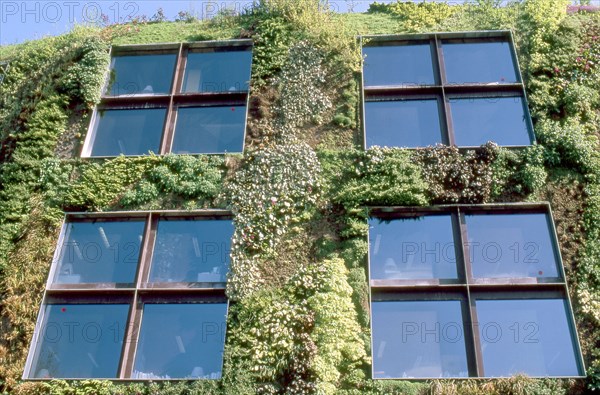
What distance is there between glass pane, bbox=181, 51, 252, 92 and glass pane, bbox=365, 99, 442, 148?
3112 mm

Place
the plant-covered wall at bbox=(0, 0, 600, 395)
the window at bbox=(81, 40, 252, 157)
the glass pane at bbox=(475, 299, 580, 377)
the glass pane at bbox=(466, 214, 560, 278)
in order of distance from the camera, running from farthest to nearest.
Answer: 1. the window at bbox=(81, 40, 252, 157)
2. the glass pane at bbox=(466, 214, 560, 278)
3. the plant-covered wall at bbox=(0, 0, 600, 395)
4. the glass pane at bbox=(475, 299, 580, 377)

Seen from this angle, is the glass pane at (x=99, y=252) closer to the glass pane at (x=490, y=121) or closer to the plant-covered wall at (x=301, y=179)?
the plant-covered wall at (x=301, y=179)

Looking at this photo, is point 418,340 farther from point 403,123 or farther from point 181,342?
point 403,123

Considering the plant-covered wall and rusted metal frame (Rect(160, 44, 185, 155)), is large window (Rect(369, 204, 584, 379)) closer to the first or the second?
the plant-covered wall

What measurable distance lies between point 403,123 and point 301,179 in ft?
8.81

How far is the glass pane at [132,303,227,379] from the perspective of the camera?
1423cm

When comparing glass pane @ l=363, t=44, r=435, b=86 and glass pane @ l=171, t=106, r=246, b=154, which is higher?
glass pane @ l=363, t=44, r=435, b=86

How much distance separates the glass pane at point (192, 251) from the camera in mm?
15258

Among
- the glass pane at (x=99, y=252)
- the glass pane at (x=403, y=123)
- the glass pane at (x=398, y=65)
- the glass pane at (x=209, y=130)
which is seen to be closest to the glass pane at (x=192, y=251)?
the glass pane at (x=99, y=252)

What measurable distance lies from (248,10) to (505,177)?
26.7ft

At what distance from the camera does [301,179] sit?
16047 millimetres

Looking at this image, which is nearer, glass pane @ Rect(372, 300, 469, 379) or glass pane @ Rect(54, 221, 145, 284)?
glass pane @ Rect(372, 300, 469, 379)

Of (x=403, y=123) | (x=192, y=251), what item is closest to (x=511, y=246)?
(x=403, y=123)

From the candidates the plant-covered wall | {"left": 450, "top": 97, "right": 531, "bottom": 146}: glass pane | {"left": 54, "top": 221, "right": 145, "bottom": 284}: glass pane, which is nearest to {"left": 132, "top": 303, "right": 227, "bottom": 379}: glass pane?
the plant-covered wall
